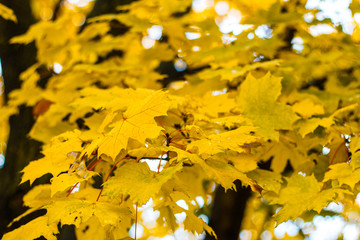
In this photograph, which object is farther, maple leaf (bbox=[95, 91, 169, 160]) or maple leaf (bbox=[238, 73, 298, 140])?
maple leaf (bbox=[238, 73, 298, 140])

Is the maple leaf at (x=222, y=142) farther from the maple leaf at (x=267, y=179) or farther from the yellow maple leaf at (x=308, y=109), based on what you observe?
the yellow maple leaf at (x=308, y=109)

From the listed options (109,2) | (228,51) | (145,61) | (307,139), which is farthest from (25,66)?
(307,139)

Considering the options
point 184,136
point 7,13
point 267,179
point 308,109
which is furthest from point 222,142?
point 7,13

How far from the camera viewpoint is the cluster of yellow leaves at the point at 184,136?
3.25 ft

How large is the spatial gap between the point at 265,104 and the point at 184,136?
41cm

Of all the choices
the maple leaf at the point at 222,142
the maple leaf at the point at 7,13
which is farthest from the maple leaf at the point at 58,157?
the maple leaf at the point at 7,13

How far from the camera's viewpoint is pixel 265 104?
1.35 meters

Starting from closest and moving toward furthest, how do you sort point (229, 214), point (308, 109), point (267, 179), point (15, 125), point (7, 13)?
1. point (267, 179)
2. point (308, 109)
3. point (7, 13)
4. point (15, 125)
5. point (229, 214)

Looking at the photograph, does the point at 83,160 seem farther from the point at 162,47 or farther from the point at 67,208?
the point at 162,47

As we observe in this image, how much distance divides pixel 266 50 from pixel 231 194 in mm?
1265

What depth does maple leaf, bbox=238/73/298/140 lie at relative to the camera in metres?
1.30

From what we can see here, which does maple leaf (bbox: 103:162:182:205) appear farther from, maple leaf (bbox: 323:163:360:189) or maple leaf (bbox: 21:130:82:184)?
maple leaf (bbox: 323:163:360:189)

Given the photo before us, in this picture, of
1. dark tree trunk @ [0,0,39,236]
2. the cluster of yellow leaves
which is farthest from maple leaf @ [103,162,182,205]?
dark tree trunk @ [0,0,39,236]

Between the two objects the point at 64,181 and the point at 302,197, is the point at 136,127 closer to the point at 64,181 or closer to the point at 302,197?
the point at 64,181
